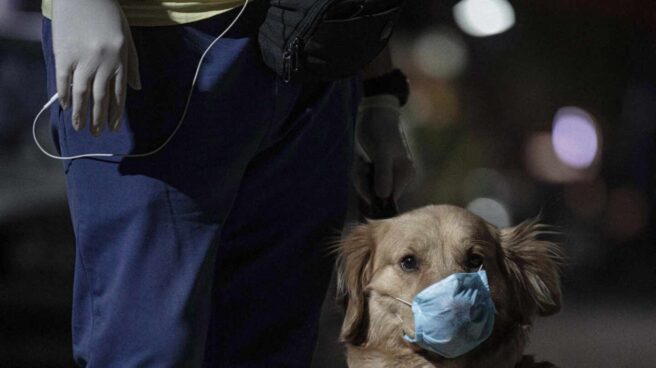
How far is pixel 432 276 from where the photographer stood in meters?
2.77

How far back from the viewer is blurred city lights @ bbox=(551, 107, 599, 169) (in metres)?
11.2

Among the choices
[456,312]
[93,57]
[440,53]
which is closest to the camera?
[93,57]

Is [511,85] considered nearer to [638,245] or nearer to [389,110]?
[638,245]

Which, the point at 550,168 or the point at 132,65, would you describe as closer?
the point at 132,65

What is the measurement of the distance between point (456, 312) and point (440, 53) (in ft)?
31.4

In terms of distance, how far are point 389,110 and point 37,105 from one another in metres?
4.35

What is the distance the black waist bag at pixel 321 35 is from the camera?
7.22ft

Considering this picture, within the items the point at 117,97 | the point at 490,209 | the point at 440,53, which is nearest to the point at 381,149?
the point at 117,97

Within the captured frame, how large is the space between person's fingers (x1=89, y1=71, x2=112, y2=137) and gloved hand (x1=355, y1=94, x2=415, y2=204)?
0.97 metres

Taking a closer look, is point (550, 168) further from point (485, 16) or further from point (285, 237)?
point (285, 237)

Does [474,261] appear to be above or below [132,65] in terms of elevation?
below

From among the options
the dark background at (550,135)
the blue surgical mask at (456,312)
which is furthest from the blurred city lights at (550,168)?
the blue surgical mask at (456,312)

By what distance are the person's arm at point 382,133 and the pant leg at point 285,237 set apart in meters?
0.26

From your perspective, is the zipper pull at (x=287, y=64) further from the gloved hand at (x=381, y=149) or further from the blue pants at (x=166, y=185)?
the gloved hand at (x=381, y=149)
